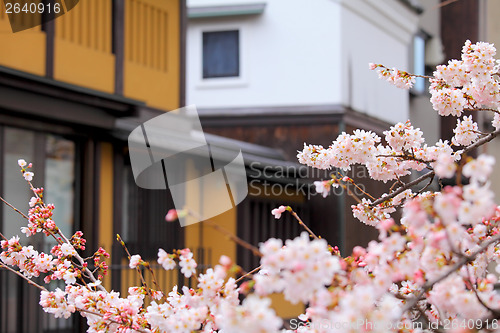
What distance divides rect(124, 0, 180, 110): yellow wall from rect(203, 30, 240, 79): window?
354 cm

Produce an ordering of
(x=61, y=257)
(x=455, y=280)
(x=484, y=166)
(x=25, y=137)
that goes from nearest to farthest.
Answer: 1. (x=484, y=166)
2. (x=455, y=280)
3. (x=61, y=257)
4. (x=25, y=137)

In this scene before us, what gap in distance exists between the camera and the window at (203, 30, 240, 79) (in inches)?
547

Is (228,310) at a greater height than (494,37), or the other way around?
(494,37)

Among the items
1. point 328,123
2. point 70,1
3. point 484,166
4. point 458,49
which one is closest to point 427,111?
point 458,49

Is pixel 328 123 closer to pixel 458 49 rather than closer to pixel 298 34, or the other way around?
pixel 298 34

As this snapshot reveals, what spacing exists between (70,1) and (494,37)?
13.5 metres

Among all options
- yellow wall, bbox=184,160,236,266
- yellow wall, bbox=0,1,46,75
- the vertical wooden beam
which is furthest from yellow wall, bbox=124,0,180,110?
yellow wall, bbox=0,1,46,75

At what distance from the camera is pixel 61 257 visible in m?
3.36

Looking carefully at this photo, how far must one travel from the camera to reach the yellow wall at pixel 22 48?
7312 millimetres

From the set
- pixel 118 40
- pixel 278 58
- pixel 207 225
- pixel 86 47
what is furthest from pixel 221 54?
pixel 86 47

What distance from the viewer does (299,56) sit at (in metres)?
13.4

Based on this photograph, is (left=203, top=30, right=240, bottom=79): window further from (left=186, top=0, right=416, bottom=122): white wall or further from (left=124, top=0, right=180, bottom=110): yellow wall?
(left=124, top=0, right=180, bottom=110): yellow wall

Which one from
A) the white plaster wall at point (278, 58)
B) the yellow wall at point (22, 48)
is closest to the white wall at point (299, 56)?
the white plaster wall at point (278, 58)

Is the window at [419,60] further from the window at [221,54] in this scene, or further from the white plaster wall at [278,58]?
the window at [221,54]
